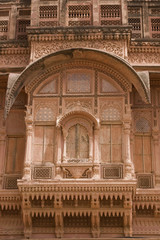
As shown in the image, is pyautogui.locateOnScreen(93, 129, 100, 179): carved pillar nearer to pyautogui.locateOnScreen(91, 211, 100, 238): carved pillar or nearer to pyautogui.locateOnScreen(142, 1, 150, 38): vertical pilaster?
pyautogui.locateOnScreen(91, 211, 100, 238): carved pillar

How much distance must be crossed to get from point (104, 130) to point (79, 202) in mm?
1760

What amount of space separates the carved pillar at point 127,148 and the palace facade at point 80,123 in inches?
0.9

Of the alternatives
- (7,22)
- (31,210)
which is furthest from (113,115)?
(7,22)

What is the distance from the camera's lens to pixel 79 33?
42.0 feet

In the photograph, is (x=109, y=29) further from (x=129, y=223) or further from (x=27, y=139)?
(x=129, y=223)

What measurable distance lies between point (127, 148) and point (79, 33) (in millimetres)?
3030

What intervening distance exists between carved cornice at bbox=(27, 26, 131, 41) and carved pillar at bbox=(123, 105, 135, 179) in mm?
1814

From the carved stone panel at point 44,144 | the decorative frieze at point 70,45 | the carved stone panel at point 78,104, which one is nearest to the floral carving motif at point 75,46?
the decorative frieze at point 70,45

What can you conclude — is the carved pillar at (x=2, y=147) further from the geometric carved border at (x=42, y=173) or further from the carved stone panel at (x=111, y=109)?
the carved stone panel at (x=111, y=109)

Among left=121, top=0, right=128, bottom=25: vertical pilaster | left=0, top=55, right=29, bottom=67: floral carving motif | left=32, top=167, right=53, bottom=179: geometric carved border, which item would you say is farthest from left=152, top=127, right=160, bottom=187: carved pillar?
left=0, top=55, right=29, bottom=67: floral carving motif

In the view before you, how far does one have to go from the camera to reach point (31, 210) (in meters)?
11.6

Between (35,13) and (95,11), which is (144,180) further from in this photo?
(35,13)

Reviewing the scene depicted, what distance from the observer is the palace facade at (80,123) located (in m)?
11.6

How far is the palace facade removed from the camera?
11633mm
